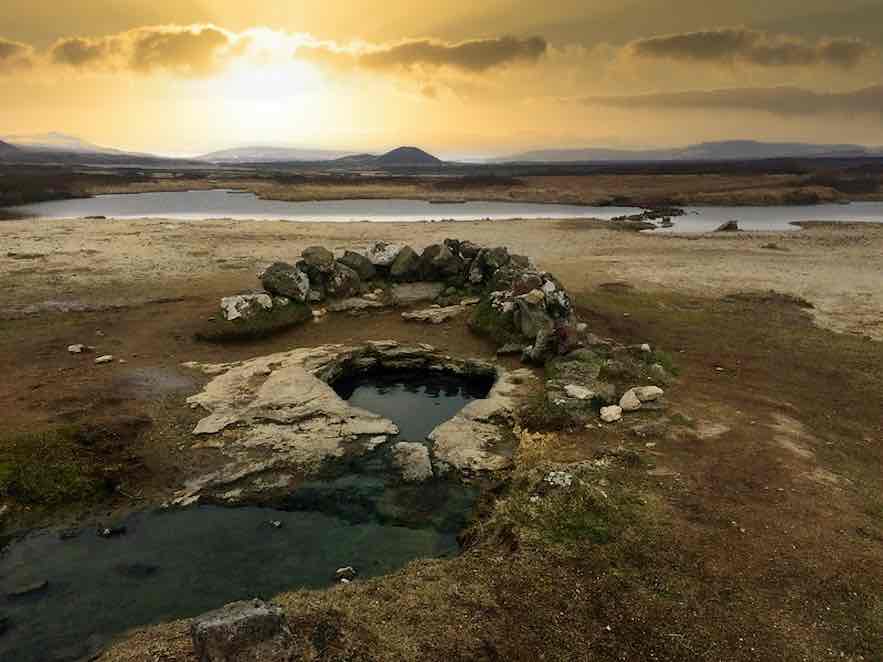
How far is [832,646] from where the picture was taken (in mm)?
8453

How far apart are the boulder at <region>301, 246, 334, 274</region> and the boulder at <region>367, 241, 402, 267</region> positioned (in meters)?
2.57

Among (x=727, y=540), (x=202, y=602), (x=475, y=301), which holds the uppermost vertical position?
(x=475, y=301)

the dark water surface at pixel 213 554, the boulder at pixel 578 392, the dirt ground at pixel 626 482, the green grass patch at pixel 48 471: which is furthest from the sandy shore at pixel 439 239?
the dark water surface at pixel 213 554

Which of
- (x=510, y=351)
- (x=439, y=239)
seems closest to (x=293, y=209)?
(x=439, y=239)

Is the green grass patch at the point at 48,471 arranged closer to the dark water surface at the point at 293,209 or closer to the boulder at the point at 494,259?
the boulder at the point at 494,259

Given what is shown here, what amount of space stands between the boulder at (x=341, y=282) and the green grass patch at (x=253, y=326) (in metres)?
3.00

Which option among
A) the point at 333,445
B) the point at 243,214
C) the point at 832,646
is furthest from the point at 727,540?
the point at 243,214

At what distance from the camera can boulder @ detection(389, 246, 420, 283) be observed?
1152 inches

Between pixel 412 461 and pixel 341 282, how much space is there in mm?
14590

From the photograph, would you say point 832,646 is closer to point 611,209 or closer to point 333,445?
point 333,445

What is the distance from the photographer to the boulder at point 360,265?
94.8 feet

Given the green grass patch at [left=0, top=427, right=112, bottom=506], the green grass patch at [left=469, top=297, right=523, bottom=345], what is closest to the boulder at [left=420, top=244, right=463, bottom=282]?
the green grass patch at [left=469, top=297, right=523, bottom=345]

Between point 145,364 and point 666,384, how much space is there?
17241mm

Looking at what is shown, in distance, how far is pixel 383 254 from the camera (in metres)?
29.8
